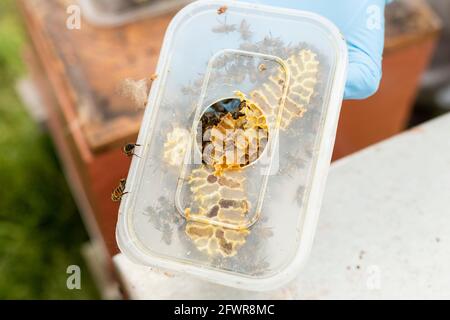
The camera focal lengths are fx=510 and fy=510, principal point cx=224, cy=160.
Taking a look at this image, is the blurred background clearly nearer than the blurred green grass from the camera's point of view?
Yes

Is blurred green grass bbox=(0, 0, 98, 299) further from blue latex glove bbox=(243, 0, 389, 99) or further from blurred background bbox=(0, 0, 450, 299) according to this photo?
blue latex glove bbox=(243, 0, 389, 99)

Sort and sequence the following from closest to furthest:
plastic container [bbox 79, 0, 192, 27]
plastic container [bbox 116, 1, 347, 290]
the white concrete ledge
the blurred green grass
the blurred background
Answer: plastic container [bbox 116, 1, 347, 290] → the white concrete ledge → the blurred background → plastic container [bbox 79, 0, 192, 27] → the blurred green grass

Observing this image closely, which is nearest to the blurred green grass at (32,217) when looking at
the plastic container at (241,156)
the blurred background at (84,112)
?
the blurred background at (84,112)

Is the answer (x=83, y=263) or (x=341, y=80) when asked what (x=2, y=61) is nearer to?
(x=83, y=263)

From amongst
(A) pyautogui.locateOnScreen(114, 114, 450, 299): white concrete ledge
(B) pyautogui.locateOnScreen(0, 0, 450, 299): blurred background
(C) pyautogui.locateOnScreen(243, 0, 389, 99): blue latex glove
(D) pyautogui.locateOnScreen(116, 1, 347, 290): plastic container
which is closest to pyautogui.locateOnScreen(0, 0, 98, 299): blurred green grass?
(B) pyautogui.locateOnScreen(0, 0, 450, 299): blurred background

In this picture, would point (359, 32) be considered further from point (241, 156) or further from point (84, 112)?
point (84, 112)

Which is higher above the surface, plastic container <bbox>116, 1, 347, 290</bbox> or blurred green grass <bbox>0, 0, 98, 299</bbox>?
plastic container <bbox>116, 1, 347, 290</bbox>

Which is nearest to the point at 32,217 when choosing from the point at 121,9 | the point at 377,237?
the point at 121,9
